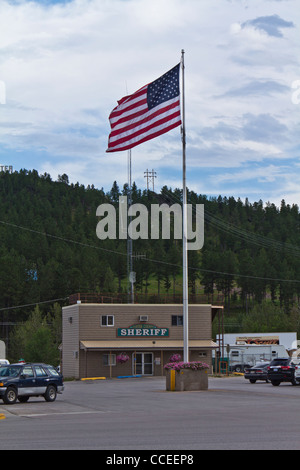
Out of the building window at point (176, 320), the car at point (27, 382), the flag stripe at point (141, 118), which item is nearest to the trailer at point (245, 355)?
the building window at point (176, 320)

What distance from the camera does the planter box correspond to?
32.7 meters

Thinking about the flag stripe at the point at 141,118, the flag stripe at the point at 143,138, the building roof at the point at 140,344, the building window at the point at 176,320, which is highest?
the flag stripe at the point at 141,118

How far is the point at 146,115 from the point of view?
29.6m

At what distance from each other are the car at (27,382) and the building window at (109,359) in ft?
91.9

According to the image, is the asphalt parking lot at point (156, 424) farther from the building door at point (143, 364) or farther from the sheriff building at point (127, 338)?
the building door at point (143, 364)

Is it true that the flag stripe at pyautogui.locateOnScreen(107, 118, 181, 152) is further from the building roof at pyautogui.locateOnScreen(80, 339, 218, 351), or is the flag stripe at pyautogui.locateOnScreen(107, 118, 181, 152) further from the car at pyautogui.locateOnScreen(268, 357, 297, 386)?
the building roof at pyautogui.locateOnScreen(80, 339, 218, 351)

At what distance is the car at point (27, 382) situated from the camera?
26.2m

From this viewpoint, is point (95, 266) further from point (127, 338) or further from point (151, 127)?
point (151, 127)

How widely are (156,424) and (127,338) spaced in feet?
132

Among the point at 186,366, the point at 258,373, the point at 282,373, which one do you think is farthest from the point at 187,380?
the point at 258,373

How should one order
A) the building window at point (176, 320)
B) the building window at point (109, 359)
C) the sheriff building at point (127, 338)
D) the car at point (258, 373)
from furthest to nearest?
the building window at point (176, 320), the building window at point (109, 359), the sheriff building at point (127, 338), the car at point (258, 373)
